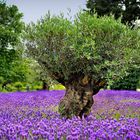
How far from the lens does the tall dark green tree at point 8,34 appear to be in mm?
27625

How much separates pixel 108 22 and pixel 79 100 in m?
1.89

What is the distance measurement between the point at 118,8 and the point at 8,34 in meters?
15.4

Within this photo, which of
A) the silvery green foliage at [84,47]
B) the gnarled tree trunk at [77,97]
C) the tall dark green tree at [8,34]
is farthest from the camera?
the tall dark green tree at [8,34]

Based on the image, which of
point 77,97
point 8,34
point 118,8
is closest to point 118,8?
point 118,8

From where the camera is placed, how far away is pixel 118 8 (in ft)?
131

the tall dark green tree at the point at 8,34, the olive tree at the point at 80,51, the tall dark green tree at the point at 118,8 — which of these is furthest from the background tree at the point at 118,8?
the olive tree at the point at 80,51

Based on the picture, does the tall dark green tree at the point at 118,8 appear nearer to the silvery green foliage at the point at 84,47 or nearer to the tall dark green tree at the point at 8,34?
the tall dark green tree at the point at 8,34

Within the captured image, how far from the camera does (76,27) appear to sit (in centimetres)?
972

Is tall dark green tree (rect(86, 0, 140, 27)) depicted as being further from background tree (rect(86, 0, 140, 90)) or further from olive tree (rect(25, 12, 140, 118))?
olive tree (rect(25, 12, 140, 118))

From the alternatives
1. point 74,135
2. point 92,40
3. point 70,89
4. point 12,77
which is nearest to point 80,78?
point 70,89

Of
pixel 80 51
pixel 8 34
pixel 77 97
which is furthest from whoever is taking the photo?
pixel 8 34

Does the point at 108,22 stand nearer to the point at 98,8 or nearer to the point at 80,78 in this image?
the point at 80,78

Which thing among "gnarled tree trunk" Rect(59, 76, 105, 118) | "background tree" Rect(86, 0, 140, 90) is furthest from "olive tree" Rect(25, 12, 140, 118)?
"background tree" Rect(86, 0, 140, 90)

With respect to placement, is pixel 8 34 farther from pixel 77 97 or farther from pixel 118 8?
pixel 77 97
